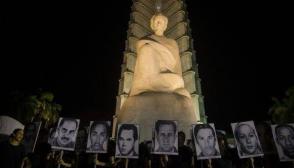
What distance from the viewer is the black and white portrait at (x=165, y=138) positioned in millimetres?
6098

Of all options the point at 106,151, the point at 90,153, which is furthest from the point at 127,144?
the point at 90,153

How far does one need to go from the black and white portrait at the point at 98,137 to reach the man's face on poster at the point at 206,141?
2.09 meters

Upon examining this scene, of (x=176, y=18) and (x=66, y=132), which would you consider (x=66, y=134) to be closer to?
(x=66, y=132)

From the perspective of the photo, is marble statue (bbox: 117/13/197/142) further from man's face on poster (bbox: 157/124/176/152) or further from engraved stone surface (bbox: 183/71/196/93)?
engraved stone surface (bbox: 183/71/196/93)

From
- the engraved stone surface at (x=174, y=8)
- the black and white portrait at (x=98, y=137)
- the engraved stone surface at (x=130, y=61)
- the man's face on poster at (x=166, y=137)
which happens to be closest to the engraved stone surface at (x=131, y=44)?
the engraved stone surface at (x=130, y=61)

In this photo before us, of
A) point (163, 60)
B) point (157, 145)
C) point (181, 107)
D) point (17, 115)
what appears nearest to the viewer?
point (157, 145)

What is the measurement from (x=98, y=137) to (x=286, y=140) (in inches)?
163

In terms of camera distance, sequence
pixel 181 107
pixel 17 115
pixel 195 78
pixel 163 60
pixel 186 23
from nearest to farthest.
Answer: pixel 181 107
pixel 163 60
pixel 17 115
pixel 195 78
pixel 186 23

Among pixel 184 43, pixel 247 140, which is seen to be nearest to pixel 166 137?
pixel 247 140

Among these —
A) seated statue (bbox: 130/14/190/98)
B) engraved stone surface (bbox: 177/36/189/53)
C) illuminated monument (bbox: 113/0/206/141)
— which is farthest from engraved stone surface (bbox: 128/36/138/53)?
seated statue (bbox: 130/14/190/98)

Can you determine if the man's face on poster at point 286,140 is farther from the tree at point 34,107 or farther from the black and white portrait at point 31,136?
the tree at point 34,107

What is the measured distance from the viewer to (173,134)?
6.45 m

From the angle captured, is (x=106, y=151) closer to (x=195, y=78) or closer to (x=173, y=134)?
(x=173, y=134)

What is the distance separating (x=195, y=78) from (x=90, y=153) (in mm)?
19295
